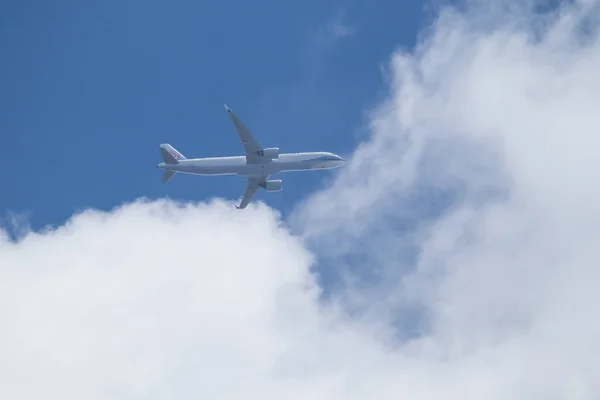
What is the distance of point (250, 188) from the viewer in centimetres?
16438

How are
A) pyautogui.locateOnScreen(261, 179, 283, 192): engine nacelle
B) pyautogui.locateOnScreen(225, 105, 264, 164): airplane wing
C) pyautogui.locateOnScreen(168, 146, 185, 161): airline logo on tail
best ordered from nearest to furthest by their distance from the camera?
pyautogui.locateOnScreen(225, 105, 264, 164): airplane wing
pyautogui.locateOnScreen(168, 146, 185, 161): airline logo on tail
pyautogui.locateOnScreen(261, 179, 283, 192): engine nacelle

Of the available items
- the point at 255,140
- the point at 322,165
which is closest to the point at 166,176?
the point at 255,140

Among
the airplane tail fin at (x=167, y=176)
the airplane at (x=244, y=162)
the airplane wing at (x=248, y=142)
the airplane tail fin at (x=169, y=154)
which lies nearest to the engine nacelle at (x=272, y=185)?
the airplane at (x=244, y=162)

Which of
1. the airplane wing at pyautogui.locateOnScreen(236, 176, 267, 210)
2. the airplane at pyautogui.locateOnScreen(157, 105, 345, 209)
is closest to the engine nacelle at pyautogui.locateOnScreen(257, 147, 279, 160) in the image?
the airplane at pyautogui.locateOnScreen(157, 105, 345, 209)

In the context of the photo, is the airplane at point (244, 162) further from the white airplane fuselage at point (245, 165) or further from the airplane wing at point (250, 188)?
the airplane wing at point (250, 188)

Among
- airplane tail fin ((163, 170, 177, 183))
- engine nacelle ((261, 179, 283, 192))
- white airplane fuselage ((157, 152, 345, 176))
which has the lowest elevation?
airplane tail fin ((163, 170, 177, 183))

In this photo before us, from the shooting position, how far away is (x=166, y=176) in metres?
152

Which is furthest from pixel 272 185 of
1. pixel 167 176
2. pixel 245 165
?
pixel 167 176

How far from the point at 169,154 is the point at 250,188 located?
63.2 feet

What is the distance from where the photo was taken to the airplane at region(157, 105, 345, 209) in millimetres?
149500

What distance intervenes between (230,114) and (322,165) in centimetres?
1990

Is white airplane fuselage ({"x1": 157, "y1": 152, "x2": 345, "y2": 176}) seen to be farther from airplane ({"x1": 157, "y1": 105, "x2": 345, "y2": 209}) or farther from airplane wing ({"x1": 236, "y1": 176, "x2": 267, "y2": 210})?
airplane wing ({"x1": 236, "y1": 176, "x2": 267, "y2": 210})

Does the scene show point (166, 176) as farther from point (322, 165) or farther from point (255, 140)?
point (322, 165)

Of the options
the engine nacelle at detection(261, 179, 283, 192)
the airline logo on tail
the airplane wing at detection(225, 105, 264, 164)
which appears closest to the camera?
the airplane wing at detection(225, 105, 264, 164)
